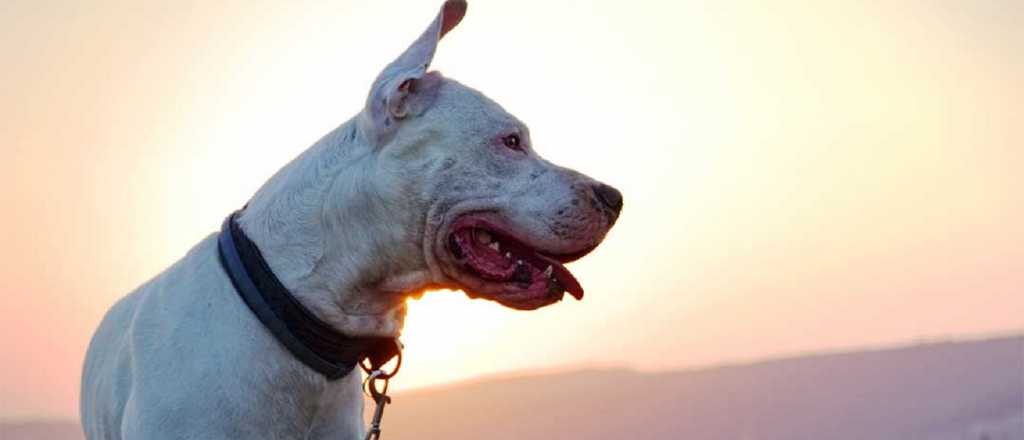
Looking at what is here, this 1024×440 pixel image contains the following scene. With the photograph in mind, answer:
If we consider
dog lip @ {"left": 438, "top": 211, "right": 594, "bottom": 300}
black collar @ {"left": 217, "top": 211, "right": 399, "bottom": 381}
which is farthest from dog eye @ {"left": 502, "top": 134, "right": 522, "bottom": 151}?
black collar @ {"left": 217, "top": 211, "right": 399, "bottom": 381}

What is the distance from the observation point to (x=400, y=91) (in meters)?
4.07

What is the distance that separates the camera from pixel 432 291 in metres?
4.23

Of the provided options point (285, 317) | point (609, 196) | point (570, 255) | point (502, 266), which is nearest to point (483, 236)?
point (502, 266)

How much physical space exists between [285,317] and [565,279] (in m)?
0.78

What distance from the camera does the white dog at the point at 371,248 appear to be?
4059 millimetres

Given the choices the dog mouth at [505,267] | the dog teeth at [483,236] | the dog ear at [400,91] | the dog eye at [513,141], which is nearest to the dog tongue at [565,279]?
the dog mouth at [505,267]

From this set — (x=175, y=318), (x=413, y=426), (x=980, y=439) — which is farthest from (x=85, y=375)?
(x=413, y=426)

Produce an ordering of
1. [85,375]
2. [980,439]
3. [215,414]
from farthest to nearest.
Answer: [980,439] → [85,375] → [215,414]

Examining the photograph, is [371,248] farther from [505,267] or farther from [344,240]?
[505,267]

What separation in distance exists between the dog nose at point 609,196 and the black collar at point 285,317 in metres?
0.76

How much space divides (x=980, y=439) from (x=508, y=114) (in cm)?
911

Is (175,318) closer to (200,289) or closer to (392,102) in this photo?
(200,289)

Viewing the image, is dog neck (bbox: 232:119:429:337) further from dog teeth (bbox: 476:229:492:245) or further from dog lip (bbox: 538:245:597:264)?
dog lip (bbox: 538:245:597:264)

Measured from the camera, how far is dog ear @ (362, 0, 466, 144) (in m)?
4.07
